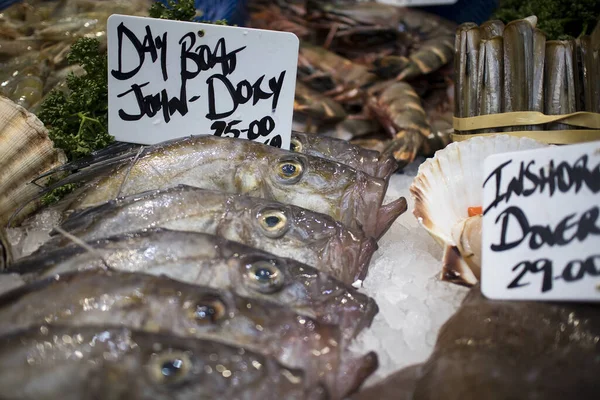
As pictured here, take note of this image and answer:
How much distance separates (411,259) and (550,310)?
626 mm

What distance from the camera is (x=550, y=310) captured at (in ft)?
5.13

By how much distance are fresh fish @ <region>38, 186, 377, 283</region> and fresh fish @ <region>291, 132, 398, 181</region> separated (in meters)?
0.70

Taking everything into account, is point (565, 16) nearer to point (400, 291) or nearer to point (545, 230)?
point (545, 230)

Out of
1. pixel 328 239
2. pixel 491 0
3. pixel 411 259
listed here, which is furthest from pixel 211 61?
pixel 491 0

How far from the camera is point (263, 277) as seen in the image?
60.7 inches

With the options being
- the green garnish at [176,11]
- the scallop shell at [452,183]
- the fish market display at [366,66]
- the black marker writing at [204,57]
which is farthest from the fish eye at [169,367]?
the fish market display at [366,66]

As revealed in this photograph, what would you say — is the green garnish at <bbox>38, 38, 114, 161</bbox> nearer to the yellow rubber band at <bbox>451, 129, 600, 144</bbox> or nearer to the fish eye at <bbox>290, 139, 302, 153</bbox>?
the fish eye at <bbox>290, 139, 302, 153</bbox>

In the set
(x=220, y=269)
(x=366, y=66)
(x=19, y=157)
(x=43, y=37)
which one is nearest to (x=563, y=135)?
(x=220, y=269)

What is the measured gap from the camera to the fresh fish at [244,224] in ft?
5.82

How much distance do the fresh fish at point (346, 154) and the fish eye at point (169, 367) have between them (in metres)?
1.53

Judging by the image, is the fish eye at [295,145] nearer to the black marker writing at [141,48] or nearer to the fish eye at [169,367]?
the black marker writing at [141,48]

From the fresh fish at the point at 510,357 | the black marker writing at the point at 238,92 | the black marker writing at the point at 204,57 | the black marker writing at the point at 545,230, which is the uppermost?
the black marker writing at the point at 204,57

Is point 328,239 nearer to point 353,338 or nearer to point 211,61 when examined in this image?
point 353,338

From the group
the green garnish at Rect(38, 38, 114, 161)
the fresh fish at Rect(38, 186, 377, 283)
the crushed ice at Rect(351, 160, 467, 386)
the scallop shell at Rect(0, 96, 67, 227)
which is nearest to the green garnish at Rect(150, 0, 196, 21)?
the green garnish at Rect(38, 38, 114, 161)
